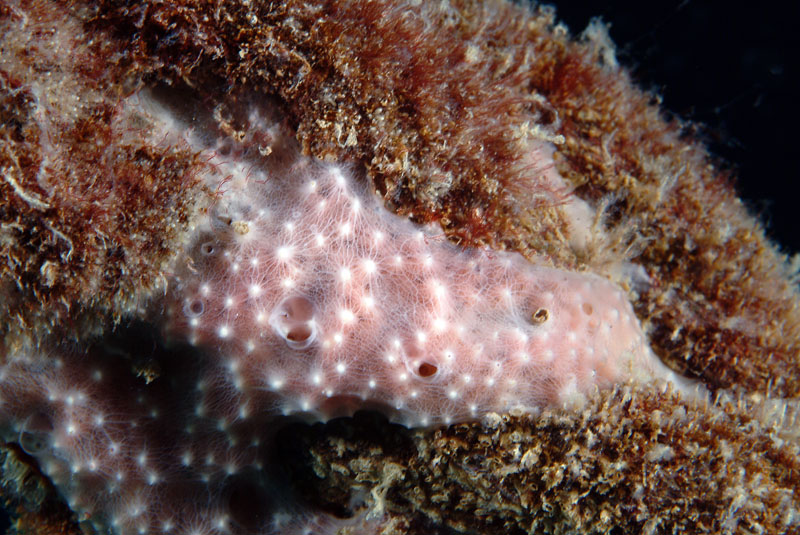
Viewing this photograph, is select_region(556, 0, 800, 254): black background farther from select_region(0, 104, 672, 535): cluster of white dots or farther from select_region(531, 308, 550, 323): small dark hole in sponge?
select_region(0, 104, 672, 535): cluster of white dots

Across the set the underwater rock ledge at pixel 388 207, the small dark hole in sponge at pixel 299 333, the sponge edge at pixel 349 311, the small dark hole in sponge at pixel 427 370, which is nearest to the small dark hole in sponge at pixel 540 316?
the sponge edge at pixel 349 311

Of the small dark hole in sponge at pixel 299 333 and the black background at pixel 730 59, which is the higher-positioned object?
the black background at pixel 730 59

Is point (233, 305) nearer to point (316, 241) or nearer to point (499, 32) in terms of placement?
point (316, 241)

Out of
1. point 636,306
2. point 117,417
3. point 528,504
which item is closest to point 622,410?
point 528,504

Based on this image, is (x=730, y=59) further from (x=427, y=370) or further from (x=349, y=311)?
(x=349, y=311)

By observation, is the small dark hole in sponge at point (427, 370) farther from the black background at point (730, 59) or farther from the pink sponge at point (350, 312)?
the black background at point (730, 59)

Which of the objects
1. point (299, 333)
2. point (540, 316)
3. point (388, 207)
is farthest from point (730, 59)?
point (299, 333)

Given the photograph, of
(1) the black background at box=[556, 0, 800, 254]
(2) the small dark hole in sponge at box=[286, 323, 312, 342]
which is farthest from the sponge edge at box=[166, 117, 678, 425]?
(1) the black background at box=[556, 0, 800, 254]
